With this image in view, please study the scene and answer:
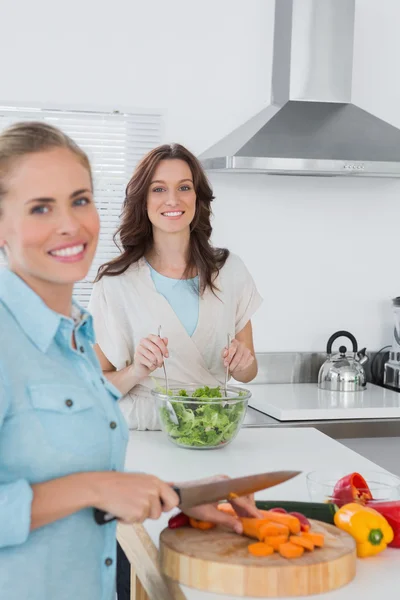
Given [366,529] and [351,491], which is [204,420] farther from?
[366,529]

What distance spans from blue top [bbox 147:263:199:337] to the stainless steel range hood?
76cm

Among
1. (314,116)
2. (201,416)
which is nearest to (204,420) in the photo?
(201,416)

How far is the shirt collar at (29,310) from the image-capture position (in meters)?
1.14

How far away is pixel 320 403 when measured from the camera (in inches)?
122

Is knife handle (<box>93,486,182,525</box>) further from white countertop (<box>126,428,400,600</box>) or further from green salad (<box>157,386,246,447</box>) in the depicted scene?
green salad (<box>157,386,246,447</box>)

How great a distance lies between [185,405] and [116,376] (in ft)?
1.13

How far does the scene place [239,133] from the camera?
10.7 ft

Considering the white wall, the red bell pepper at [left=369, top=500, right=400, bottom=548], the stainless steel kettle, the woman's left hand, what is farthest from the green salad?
the white wall

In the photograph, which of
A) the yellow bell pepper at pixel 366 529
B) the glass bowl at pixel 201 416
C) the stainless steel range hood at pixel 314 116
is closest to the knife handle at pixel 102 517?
the yellow bell pepper at pixel 366 529

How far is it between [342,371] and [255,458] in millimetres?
1485

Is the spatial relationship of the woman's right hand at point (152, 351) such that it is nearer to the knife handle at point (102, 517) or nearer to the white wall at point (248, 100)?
the knife handle at point (102, 517)

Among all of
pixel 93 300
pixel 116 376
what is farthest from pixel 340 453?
pixel 93 300

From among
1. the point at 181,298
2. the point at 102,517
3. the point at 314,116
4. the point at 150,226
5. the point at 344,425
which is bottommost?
the point at 344,425

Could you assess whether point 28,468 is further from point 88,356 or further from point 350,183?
point 350,183
